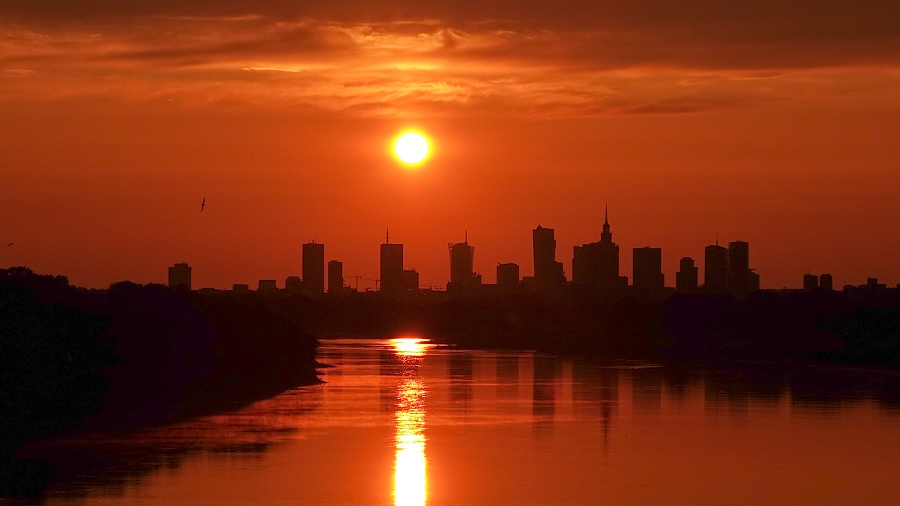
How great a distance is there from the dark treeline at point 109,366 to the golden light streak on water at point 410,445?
8943 millimetres

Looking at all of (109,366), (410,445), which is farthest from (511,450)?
(109,366)

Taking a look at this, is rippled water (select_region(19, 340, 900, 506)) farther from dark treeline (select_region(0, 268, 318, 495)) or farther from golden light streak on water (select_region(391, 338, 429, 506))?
dark treeline (select_region(0, 268, 318, 495))

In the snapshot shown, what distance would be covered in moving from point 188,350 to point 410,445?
189ft

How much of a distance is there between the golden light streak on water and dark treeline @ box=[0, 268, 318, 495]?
8943 millimetres

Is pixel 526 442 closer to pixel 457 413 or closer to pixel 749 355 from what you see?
pixel 457 413

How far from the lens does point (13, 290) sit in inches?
2670

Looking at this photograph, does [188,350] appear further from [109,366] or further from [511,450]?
[511,450]

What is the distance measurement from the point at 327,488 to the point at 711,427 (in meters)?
27.9

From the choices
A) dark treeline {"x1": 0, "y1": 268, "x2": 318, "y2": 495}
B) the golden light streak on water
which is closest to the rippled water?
the golden light streak on water

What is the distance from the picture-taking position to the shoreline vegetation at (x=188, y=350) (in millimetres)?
62219

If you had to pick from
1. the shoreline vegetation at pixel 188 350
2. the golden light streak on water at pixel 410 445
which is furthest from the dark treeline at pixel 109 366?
the golden light streak on water at pixel 410 445

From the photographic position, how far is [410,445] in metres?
60.1

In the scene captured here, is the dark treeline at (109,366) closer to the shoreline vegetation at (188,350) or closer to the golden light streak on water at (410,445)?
the shoreline vegetation at (188,350)

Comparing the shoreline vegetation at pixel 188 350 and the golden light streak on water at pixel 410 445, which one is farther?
the shoreline vegetation at pixel 188 350
